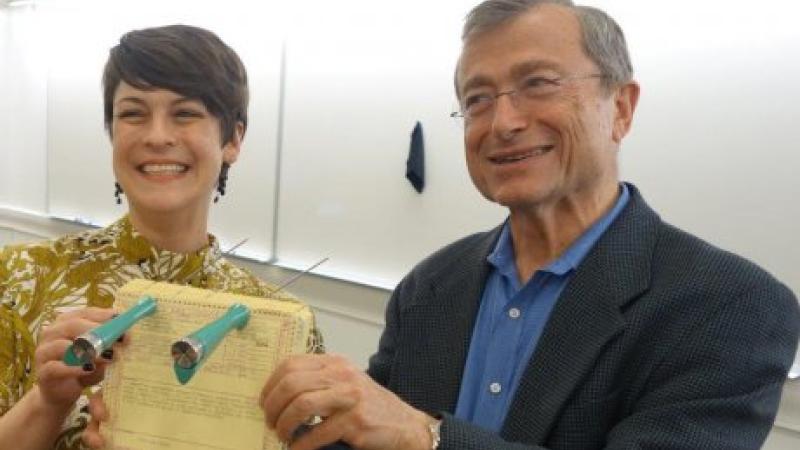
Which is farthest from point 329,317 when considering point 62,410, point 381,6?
point 62,410

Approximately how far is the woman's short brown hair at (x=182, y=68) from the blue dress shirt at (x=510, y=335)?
20.9 inches

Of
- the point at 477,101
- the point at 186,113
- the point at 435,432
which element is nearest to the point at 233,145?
the point at 186,113

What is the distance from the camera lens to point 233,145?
121 cm

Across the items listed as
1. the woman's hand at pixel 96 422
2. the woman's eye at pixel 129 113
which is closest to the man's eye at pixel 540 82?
the woman's eye at pixel 129 113

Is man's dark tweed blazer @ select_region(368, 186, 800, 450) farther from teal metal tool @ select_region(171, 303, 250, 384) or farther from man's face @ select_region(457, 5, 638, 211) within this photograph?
teal metal tool @ select_region(171, 303, 250, 384)

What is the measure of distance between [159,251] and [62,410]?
0.30m

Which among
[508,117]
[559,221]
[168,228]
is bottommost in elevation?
[168,228]

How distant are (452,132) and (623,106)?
4.96ft

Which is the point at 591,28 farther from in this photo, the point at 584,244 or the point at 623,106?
the point at 584,244

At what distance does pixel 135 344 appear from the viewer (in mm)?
827

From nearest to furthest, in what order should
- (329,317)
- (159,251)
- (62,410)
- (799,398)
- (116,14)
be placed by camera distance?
(62,410) → (159,251) → (799,398) → (329,317) → (116,14)

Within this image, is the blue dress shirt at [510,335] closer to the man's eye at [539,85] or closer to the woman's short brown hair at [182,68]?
the man's eye at [539,85]

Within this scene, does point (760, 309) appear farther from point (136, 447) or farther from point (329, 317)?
point (329, 317)

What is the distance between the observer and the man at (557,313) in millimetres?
813
